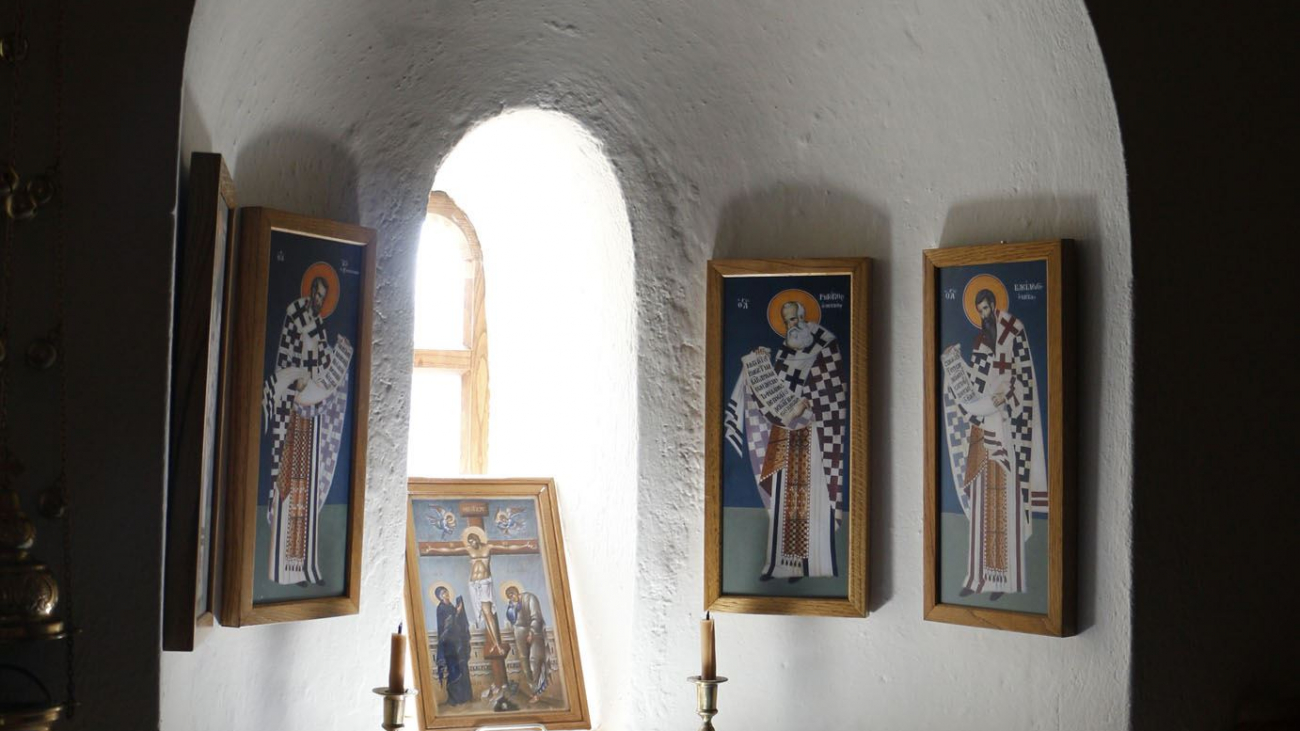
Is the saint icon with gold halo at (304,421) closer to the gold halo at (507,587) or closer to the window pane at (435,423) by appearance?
the gold halo at (507,587)

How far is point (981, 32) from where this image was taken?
252 centimetres

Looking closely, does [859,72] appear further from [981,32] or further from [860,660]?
[860,660]

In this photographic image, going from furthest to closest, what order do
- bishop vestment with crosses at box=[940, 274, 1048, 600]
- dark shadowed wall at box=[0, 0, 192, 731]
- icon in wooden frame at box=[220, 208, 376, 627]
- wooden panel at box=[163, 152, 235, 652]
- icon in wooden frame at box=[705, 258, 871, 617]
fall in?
icon in wooden frame at box=[705, 258, 871, 617] → bishop vestment with crosses at box=[940, 274, 1048, 600] → icon in wooden frame at box=[220, 208, 376, 627] → wooden panel at box=[163, 152, 235, 652] → dark shadowed wall at box=[0, 0, 192, 731]

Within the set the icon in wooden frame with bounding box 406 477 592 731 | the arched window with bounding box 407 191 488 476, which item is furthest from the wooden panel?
the arched window with bounding box 407 191 488 476

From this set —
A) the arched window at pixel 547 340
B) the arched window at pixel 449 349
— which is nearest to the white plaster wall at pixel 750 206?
the arched window at pixel 547 340

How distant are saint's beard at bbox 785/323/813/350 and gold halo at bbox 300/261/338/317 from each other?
3.24 feet

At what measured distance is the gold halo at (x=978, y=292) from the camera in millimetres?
2516

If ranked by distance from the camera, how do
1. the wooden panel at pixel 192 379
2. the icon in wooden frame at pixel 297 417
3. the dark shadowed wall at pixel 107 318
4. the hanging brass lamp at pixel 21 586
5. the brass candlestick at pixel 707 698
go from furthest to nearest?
the brass candlestick at pixel 707 698, the icon in wooden frame at pixel 297 417, the wooden panel at pixel 192 379, the dark shadowed wall at pixel 107 318, the hanging brass lamp at pixel 21 586

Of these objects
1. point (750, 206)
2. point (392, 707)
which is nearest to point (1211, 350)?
point (750, 206)

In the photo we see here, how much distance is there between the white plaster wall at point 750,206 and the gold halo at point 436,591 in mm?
161

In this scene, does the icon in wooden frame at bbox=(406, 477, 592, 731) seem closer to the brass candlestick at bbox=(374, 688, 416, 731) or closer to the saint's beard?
the brass candlestick at bbox=(374, 688, 416, 731)

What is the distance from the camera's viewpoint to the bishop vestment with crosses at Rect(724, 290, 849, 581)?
2.72 metres

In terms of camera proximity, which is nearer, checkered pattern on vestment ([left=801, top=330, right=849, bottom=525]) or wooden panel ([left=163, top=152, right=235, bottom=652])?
wooden panel ([left=163, top=152, right=235, bottom=652])

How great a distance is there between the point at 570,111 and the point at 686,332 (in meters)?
0.58
